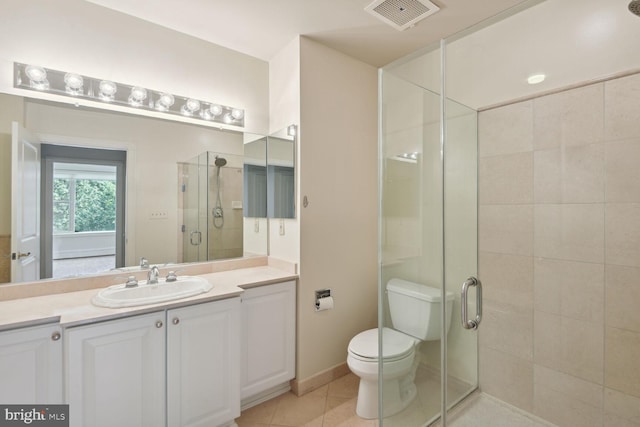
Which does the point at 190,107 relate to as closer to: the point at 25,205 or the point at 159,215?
the point at 159,215

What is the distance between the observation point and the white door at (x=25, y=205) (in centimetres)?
160

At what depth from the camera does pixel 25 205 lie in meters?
1.63

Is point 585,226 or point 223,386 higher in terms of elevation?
point 585,226

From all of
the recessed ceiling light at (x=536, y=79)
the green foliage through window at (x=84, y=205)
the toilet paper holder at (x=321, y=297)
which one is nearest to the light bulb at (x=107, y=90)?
the green foliage through window at (x=84, y=205)

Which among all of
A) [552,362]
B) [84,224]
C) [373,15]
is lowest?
[552,362]

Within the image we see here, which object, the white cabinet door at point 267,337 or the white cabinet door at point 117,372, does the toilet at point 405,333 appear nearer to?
the white cabinet door at point 267,337

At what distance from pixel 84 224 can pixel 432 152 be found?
84.0 inches

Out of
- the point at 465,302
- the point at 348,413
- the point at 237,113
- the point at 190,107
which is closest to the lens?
the point at 465,302

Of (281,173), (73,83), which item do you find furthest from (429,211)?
A: (73,83)

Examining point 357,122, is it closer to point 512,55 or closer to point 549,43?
point 512,55

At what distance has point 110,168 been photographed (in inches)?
74.7

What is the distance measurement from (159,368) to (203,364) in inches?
8.6

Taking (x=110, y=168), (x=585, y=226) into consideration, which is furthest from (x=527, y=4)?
(x=110, y=168)

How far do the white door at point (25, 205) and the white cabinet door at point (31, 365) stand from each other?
506 mm
